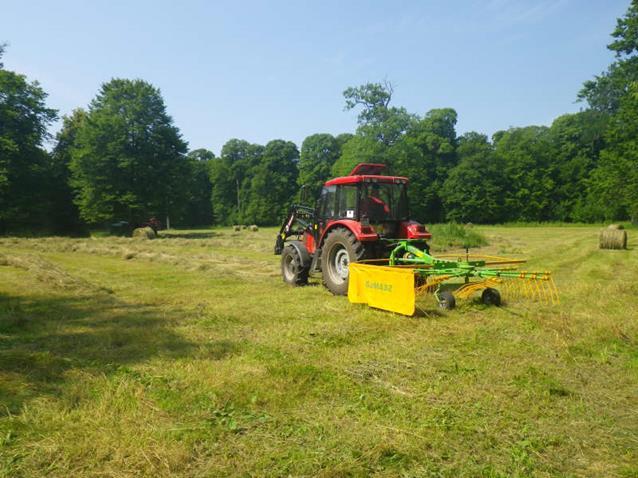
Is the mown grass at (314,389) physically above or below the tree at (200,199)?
below

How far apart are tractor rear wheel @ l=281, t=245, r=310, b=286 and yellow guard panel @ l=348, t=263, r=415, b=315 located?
6.81 feet

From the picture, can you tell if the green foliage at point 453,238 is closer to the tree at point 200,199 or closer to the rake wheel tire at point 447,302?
the rake wheel tire at point 447,302

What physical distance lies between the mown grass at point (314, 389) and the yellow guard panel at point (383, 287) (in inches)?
7.4

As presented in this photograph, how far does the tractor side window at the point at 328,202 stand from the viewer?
8305mm

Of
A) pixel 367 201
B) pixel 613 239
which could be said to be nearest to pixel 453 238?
A: pixel 613 239

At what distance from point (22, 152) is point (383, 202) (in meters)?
29.1

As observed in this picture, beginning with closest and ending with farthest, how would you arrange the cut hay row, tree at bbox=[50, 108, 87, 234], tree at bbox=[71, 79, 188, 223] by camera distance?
the cut hay row < tree at bbox=[71, 79, 188, 223] < tree at bbox=[50, 108, 87, 234]

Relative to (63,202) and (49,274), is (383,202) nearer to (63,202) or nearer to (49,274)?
(49,274)

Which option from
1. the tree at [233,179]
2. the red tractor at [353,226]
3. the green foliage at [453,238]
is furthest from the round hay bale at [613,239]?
the tree at [233,179]

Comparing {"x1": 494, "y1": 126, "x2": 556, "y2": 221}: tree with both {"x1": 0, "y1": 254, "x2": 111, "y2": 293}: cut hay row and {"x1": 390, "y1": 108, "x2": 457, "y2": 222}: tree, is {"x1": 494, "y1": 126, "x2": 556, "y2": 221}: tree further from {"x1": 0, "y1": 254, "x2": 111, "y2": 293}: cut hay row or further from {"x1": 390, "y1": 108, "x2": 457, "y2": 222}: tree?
{"x1": 0, "y1": 254, "x2": 111, "y2": 293}: cut hay row

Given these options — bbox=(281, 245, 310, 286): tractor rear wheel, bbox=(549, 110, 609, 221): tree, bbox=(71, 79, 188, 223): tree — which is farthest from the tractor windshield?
bbox=(549, 110, 609, 221): tree

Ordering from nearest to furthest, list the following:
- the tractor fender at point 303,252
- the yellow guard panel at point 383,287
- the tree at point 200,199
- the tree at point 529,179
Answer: the yellow guard panel at point 383,287, the tractor fender at point 303,252, the tree at point 529,179, the tree at point 200,199

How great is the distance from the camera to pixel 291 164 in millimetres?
61469

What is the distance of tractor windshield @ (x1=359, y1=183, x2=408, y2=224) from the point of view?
796cm
